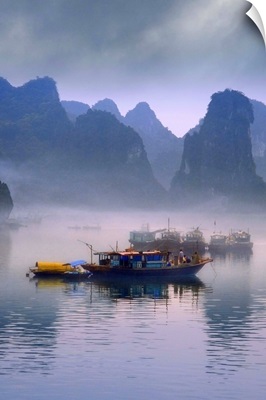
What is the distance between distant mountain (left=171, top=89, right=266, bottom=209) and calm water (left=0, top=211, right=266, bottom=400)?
86.9 meters

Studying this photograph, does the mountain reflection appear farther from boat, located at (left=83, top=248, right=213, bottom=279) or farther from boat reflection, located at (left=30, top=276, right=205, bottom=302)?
boat, located at (left=83, top=248, right=213, bottom=279)

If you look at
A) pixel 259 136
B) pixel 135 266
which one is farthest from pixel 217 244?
pixel 259 136

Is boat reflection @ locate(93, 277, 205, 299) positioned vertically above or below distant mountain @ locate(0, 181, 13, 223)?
below

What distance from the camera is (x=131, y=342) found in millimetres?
12672

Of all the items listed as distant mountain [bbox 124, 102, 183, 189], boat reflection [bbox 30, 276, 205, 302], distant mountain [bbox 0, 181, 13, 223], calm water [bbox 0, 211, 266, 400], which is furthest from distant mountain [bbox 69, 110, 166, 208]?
calm water [bbox 0, 211, 266, 400]

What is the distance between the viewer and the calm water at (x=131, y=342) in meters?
9.64

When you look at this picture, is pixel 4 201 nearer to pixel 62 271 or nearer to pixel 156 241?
pixel 156 241

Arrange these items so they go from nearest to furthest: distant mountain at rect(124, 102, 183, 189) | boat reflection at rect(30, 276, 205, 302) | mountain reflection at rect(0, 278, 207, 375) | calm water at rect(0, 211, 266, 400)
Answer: calm water at rect(0, 211, 266, 400), mountain reflection at rect(0, 278, 207, 375), boat reflection at rect(30, 276, 205, 302), distant mountain at rect(124, 102, 183, 189)

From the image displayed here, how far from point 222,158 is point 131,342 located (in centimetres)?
10048

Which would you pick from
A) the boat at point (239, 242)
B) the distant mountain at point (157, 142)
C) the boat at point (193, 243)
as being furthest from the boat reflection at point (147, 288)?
the distant mountain at point (157, 142)

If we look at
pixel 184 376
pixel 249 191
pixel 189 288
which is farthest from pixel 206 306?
pixel 249 191

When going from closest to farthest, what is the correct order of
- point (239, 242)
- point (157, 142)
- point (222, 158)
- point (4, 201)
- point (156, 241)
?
point (156, 241), point (239, 242), point (4, 201), point (222, 158), point (157, 142)

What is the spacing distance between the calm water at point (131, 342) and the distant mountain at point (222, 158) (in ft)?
285

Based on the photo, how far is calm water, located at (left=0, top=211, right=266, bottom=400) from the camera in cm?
964
